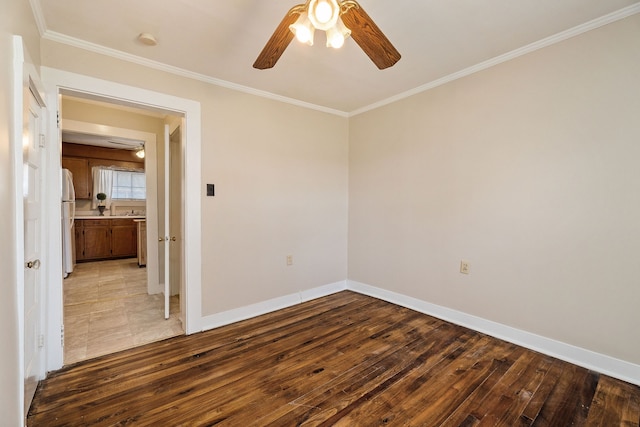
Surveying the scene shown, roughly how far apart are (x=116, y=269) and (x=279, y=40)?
5384 mm

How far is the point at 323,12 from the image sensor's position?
1310 mm

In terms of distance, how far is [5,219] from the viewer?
1173mm

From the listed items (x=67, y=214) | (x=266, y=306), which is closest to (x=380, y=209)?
(x=266, y=306)

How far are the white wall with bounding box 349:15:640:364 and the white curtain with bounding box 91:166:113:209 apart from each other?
634 centimetres

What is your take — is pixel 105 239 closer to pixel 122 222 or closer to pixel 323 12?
pixel 122 222

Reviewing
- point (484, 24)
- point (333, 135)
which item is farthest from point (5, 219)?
point (333, 135)

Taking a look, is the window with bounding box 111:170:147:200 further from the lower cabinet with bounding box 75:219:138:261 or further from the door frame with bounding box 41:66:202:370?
the door frame with bounding box 41:66:202:370

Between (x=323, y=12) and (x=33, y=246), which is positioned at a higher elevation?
(x=323, y=12)

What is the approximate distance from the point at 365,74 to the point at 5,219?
105 inches

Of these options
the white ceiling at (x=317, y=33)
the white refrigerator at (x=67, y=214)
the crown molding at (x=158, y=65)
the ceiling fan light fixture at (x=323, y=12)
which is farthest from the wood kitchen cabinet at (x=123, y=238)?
the ceiling fan light fixture at (x=323, y=12)

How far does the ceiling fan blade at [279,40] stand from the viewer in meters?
1.41

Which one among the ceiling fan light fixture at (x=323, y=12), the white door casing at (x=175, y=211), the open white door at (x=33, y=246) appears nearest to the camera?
the ceiling fan light fixture at (x=323, y=12)

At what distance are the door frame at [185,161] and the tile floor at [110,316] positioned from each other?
0.25 meters

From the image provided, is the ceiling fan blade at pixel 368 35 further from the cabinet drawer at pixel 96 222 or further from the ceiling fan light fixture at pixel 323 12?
the cabinet drawer at pixel 96 222
